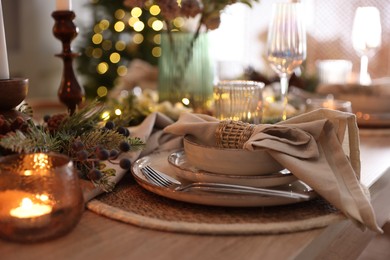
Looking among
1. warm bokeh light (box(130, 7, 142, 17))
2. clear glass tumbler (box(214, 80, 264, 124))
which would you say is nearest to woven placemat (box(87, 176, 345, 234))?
clear glass tumbler (box(214, 80, 264, 124))

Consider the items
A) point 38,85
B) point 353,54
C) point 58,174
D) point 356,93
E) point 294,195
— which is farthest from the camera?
point 353,54

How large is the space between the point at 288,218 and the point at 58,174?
0.94 ft

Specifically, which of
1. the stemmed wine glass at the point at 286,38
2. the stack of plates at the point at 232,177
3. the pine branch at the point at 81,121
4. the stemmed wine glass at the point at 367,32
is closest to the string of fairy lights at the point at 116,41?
the stemmed wine glass at the point at 367,32

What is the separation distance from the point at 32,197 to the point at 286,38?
0.76m

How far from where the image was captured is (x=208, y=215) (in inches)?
25.5

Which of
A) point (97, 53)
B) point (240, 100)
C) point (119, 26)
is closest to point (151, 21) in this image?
point (119, 26)

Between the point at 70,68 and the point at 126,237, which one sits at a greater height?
the point at 70,68

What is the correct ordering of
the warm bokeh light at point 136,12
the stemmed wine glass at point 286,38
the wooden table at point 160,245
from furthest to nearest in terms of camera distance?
the warm bokeh light at point 136,12, the stemmed wine glass at point 286,38, the wooden table at point 160,245

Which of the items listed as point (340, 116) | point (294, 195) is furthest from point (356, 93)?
point (294, 195)

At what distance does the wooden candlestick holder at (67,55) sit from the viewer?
1000 mm

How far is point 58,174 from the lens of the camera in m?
0.55

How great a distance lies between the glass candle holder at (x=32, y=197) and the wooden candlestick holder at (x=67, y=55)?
1.51ft

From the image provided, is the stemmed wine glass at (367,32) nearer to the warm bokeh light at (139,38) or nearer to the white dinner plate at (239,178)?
the white dinner plate at (239,178)

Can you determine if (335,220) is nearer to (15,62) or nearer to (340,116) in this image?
(340,116)
